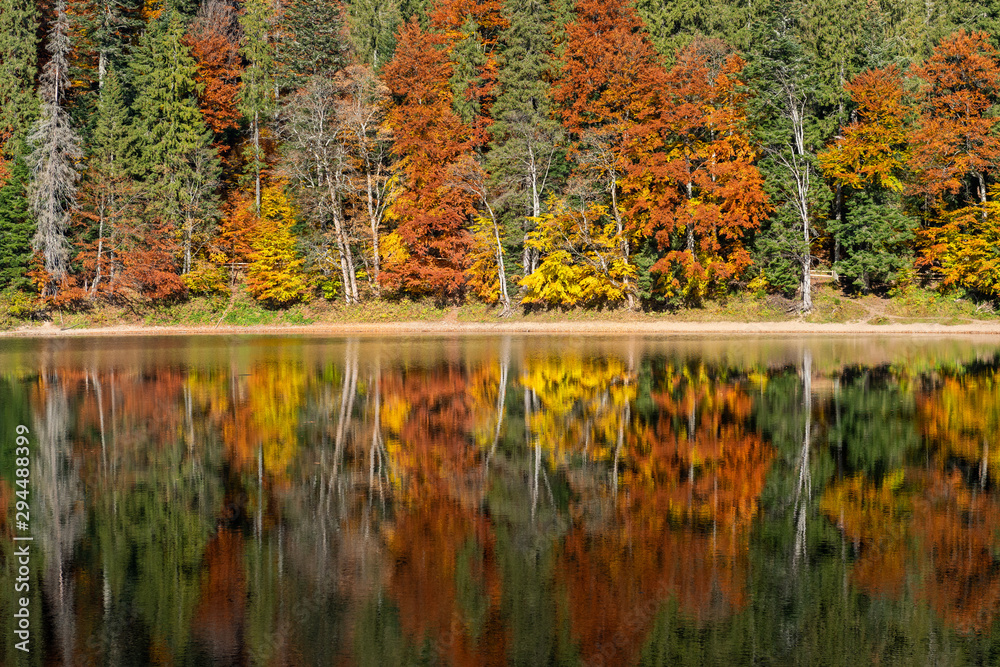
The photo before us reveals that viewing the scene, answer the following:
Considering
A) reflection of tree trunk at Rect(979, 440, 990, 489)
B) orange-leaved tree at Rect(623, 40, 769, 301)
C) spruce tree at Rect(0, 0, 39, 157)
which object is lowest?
reflection of tree trunk at Rect(979, 440, 990, 489)

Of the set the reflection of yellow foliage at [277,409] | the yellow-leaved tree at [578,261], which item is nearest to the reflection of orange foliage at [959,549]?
the reflection of yellow foliage at [277,409]

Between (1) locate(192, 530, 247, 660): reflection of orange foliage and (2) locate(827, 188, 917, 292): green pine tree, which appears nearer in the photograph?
(1) locate(192, 530, 247, 660): reflection of orange foliage

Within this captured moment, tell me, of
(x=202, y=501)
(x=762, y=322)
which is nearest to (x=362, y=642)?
(x=202, y=501)

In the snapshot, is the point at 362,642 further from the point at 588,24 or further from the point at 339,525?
the point at 588,24

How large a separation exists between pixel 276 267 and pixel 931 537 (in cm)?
4957

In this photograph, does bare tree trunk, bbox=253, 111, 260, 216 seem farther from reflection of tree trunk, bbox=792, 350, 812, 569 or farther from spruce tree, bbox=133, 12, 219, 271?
reflection of tree trunk, bbox=792, 350, 812, 569

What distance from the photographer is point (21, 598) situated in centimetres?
860

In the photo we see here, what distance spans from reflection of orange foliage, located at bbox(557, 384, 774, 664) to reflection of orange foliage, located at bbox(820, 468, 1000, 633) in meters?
1.22

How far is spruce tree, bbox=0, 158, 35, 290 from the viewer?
52.2 meters

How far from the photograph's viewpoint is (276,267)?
5553 centimetres

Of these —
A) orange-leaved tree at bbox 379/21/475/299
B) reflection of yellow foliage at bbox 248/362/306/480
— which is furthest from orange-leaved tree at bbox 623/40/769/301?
reflection of yellow foliage at bbox 248/362/306/480

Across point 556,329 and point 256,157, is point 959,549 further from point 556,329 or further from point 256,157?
point 256,157

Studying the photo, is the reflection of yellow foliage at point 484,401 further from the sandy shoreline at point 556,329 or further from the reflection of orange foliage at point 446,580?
the sandy shoreline at point 556,329

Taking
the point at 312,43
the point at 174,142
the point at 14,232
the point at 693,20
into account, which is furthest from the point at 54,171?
the point at 693,20
